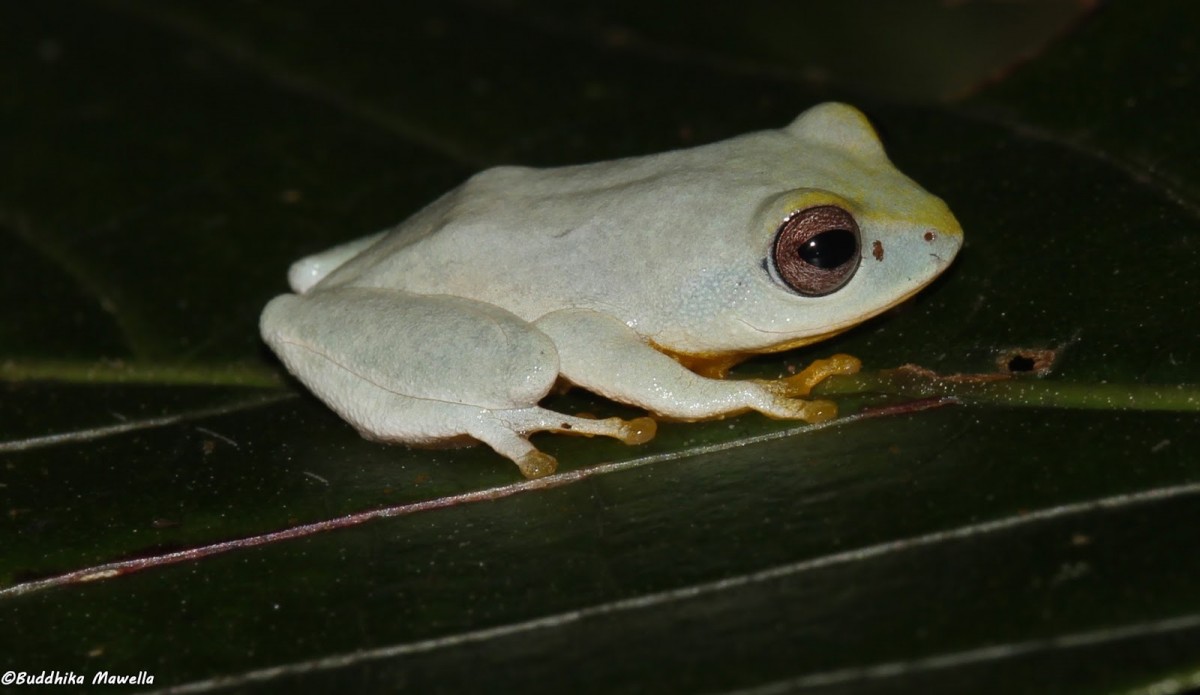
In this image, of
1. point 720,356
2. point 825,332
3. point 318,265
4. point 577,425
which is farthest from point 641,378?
point 318,265

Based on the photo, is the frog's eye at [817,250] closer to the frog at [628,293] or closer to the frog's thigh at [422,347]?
the frog at [628,293]

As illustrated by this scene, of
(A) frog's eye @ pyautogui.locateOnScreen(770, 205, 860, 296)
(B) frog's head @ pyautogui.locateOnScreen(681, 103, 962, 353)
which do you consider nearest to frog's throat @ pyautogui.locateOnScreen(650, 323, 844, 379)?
(B) frog's head @ pyautogui.locateOnScreen(681, 103, 962, 353)

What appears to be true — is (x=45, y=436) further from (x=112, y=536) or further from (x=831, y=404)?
(x=831, y=404)

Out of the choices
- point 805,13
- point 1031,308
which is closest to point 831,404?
point 1031,308

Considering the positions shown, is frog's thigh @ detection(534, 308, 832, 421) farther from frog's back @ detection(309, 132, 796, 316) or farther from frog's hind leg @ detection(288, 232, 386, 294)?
frog's hind leg @ detection(288, 232, 386, 294)

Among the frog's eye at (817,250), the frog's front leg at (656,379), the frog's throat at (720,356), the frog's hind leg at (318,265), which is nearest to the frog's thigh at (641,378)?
the frog's front leg at (656,379)

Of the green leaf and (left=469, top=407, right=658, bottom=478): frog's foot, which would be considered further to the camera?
(left=469, top=407, right=658, bottom=478): frog's foot
